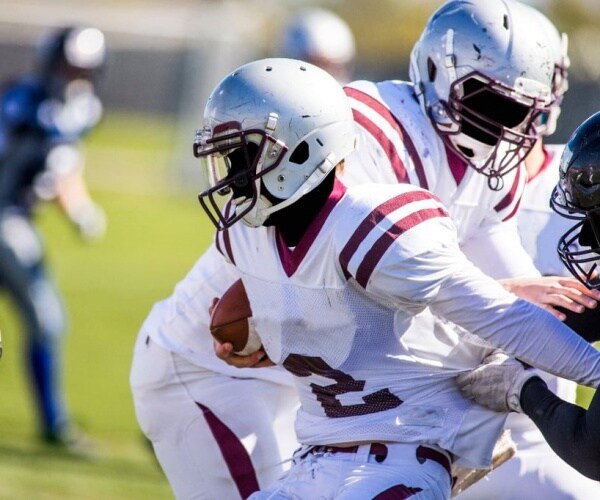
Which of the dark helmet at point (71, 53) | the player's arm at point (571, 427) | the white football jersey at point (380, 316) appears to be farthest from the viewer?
the dark helmet at point (71, 53)

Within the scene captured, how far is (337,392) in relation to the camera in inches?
123

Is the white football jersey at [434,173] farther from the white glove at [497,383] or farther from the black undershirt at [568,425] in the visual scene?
the black undershirt at [568,425]

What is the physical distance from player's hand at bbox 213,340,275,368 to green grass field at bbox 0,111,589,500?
98.3 inches

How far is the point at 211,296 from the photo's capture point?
3.82 m

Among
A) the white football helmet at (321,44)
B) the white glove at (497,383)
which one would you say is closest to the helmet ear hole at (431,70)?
the white glove at (497,383)

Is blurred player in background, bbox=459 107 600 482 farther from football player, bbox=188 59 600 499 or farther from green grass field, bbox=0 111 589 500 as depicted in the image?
green grass field, bbox=0 111 589 500

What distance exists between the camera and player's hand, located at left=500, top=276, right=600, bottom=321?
3.16 meters

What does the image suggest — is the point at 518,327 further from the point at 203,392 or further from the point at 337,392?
the point at 203,392

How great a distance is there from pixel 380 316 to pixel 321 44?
5121 mm

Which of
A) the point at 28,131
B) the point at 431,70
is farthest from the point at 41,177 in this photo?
the point at 431,70

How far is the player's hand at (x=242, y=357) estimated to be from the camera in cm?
343

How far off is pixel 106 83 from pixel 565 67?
25330 millimetres

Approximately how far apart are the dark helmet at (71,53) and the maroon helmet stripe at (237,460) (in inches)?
152

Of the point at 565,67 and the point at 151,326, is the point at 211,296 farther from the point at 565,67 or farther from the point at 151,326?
the point at 565,67
